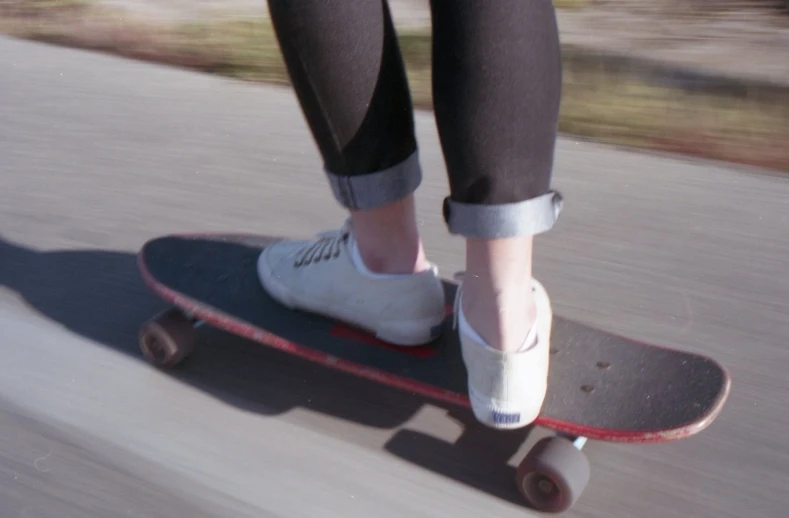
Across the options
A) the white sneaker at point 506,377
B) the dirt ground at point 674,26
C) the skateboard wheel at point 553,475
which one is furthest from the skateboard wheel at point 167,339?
the dirt ground at point 674,26

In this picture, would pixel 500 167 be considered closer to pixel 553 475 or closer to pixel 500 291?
pixel 500 291

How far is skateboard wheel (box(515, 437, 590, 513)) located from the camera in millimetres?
1514

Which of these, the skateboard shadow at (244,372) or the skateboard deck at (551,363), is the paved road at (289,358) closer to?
the skateboard shadow at (244,372)

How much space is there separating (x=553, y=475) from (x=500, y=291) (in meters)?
0.32

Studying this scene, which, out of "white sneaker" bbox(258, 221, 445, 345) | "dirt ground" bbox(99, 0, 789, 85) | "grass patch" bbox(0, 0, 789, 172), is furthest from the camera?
"dirt ground" bbox(99, 0, 789, 85)

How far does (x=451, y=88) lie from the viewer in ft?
4.58

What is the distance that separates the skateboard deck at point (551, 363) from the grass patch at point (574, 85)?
135 centimetres

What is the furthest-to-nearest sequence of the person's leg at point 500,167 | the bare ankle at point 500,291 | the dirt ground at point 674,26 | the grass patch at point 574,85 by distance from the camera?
the dirt ground at point 674,26 < the grass patch at point 574,85 < the bare ankle at point 500,291 < the person's leg at point 500,167

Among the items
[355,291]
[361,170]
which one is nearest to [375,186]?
[361,170]

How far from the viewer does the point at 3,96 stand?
382 centimetres

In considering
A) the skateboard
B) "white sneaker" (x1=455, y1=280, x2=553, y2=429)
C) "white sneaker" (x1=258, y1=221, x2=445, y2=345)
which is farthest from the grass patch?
"white sneaker" (x1=455, y1=280, x2=553, y2=429)

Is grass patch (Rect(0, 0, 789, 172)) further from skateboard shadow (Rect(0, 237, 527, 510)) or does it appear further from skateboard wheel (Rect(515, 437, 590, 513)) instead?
skateboard wheel (Rect(515, 437, 590, 513))

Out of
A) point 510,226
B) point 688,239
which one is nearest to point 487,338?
point 510,226

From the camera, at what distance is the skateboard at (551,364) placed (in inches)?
61.1
